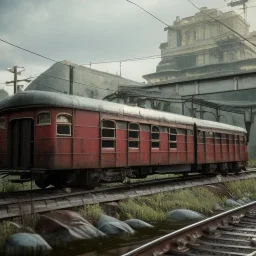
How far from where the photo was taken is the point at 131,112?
38.7 ft

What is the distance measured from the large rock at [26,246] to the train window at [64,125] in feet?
14.2

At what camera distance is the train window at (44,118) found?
379 inches

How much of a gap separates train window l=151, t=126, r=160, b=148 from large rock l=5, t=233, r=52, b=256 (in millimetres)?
7558

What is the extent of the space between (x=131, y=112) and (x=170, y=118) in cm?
257

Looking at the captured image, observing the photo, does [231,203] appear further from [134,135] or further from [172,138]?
[172,138]

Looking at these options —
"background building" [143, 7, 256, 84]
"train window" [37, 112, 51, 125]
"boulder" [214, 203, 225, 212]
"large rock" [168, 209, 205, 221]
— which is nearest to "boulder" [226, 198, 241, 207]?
"boulder" [214, 203, 225, 212]

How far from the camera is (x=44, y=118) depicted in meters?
9.72

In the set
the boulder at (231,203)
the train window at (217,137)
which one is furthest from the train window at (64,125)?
the train window at (217,137)

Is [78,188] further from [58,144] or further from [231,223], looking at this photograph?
[231,223]

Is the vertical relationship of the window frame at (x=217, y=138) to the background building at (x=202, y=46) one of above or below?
below

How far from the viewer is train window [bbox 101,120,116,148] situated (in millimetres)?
10672

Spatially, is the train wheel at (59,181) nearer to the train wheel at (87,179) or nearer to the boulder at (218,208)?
the train wheel at (87,179)

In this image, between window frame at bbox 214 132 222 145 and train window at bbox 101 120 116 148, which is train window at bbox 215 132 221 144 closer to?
window frame at bbox 214 132 222 145

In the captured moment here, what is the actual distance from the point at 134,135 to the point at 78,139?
8.52 ft
